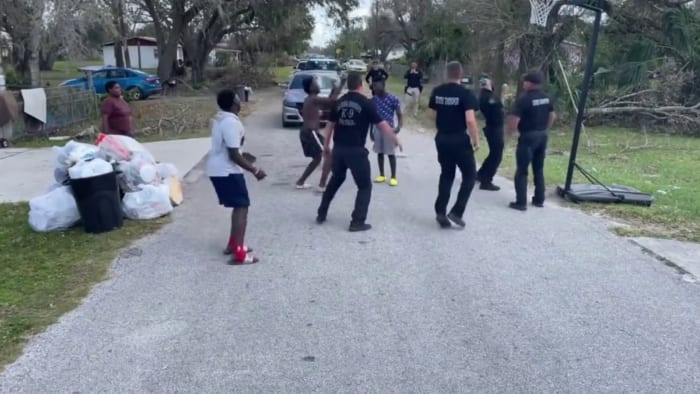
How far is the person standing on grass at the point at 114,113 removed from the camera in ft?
28.2

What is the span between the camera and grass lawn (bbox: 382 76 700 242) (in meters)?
7.51

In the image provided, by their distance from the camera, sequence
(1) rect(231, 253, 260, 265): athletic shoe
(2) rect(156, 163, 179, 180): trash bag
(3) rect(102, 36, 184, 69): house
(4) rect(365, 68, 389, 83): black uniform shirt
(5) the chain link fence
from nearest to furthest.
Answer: (1) rect(231, 253, 260, 265): athletic shoe, (2) rect(156, 163, 179, 180): trash bag, (4) rect(365, 68, 389, 83): black uniform shirt, (5) the chain link fence, (3) rect(102, 36, 184, 69): house

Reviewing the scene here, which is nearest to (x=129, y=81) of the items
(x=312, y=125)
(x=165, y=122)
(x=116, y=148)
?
(x=165, y=122)

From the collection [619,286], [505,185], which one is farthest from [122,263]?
[505,185]

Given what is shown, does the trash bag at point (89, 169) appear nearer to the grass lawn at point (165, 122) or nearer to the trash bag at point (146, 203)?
the trash bag at point (146, 203)

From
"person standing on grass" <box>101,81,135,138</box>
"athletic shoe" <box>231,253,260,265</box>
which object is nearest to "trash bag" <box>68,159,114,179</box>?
"athletic shoe" <box>231,253,260,265</box>

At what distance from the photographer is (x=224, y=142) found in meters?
5.46

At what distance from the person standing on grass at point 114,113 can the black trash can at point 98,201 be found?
2.26 m

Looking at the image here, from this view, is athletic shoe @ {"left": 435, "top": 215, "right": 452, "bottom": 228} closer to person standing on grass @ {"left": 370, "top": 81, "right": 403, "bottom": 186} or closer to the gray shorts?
person standing on grass @ {"left": 370, "top": 81, "right": 403, "bottom": 186}

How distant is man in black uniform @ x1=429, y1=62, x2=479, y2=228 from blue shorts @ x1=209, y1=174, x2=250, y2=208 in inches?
90.5

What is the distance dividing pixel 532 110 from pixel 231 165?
4067 mm

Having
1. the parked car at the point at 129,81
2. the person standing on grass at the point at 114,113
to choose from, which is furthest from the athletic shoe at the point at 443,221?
the parked car at the point at 129,81

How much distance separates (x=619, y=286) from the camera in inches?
208

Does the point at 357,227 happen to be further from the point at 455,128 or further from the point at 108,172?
the point at 108,172
